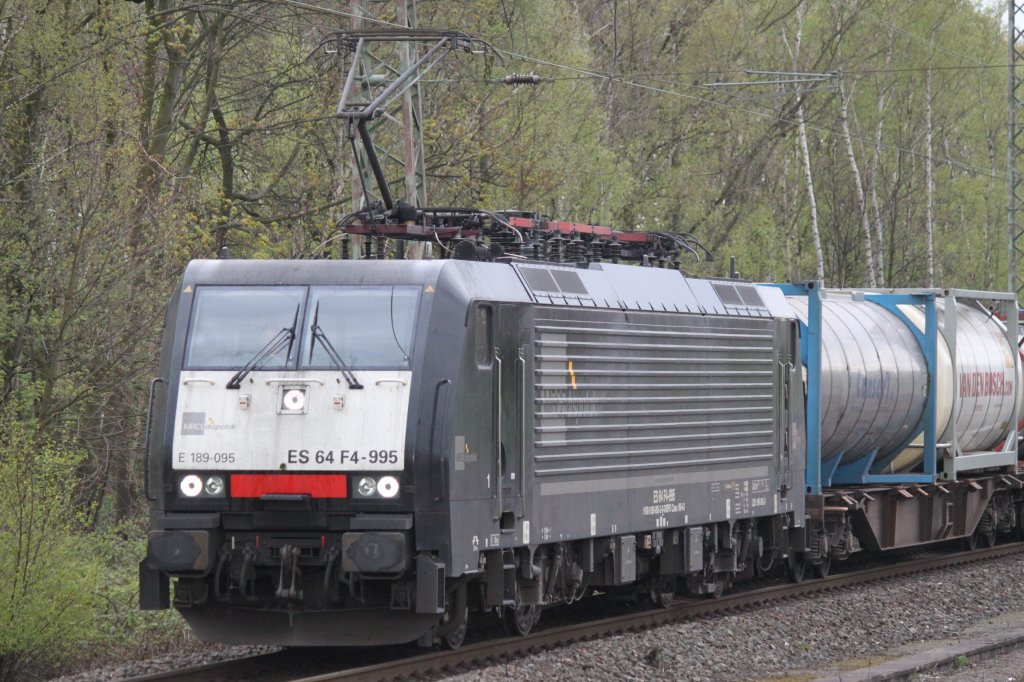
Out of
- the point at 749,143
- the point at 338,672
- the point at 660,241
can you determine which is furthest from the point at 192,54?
the point at 749,143

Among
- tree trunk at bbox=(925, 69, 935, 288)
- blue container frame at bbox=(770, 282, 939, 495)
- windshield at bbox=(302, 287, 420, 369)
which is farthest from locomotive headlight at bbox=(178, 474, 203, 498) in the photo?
tree trunk at bbox=(925, 69, 935, 288)

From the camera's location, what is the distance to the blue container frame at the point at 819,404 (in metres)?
18.0

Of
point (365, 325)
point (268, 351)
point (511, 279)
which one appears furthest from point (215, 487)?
point (511, 279)

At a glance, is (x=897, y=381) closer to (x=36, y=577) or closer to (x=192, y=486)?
(x=192, y=486)

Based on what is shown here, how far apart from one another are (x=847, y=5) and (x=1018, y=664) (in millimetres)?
32130

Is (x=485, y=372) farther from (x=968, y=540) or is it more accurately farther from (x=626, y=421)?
(x=968, y=540)

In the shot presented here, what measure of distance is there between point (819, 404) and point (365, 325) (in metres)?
7.72

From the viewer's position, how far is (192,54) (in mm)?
22875

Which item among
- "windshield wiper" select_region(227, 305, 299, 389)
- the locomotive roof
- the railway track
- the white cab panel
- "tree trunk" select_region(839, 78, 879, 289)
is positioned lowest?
the railway track

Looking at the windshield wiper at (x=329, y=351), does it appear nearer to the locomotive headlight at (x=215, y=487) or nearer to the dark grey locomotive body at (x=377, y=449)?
the dark grey locomotive body at (x=377, y=449)

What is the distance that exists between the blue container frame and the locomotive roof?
7.96 feet

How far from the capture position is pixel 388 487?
11141mm

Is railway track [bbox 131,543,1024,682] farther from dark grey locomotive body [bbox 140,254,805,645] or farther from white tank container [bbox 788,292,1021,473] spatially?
white tank container [bbox 788,292,1021,473]

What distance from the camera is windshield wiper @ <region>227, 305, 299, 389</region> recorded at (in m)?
11.5
